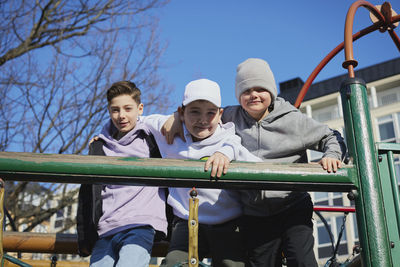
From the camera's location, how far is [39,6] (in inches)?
283

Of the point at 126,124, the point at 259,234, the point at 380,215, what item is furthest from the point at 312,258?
the point at 126,124

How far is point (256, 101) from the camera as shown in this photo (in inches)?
97.5

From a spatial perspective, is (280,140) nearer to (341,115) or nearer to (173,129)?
(173,129)

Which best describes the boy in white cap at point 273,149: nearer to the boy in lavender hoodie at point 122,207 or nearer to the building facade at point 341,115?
the boy in lavender hoodie at point 122,207

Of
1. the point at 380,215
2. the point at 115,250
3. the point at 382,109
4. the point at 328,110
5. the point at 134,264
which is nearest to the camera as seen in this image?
the point at 380,215

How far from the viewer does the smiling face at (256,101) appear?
8.05 feet

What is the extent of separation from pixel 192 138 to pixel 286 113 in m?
0.52

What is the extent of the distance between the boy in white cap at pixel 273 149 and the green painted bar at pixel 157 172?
53 centimetres

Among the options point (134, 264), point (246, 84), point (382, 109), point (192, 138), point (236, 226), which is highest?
point (382, 109)

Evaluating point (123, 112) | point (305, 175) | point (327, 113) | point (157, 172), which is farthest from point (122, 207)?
point (327, 113)

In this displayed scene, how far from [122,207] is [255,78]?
959 mm

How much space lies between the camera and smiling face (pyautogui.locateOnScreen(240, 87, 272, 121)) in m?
2.46

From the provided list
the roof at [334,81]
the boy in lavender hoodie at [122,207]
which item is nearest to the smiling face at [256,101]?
the boy in lavender hoodie at [122,207]

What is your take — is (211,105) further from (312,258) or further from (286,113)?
(312,258)
